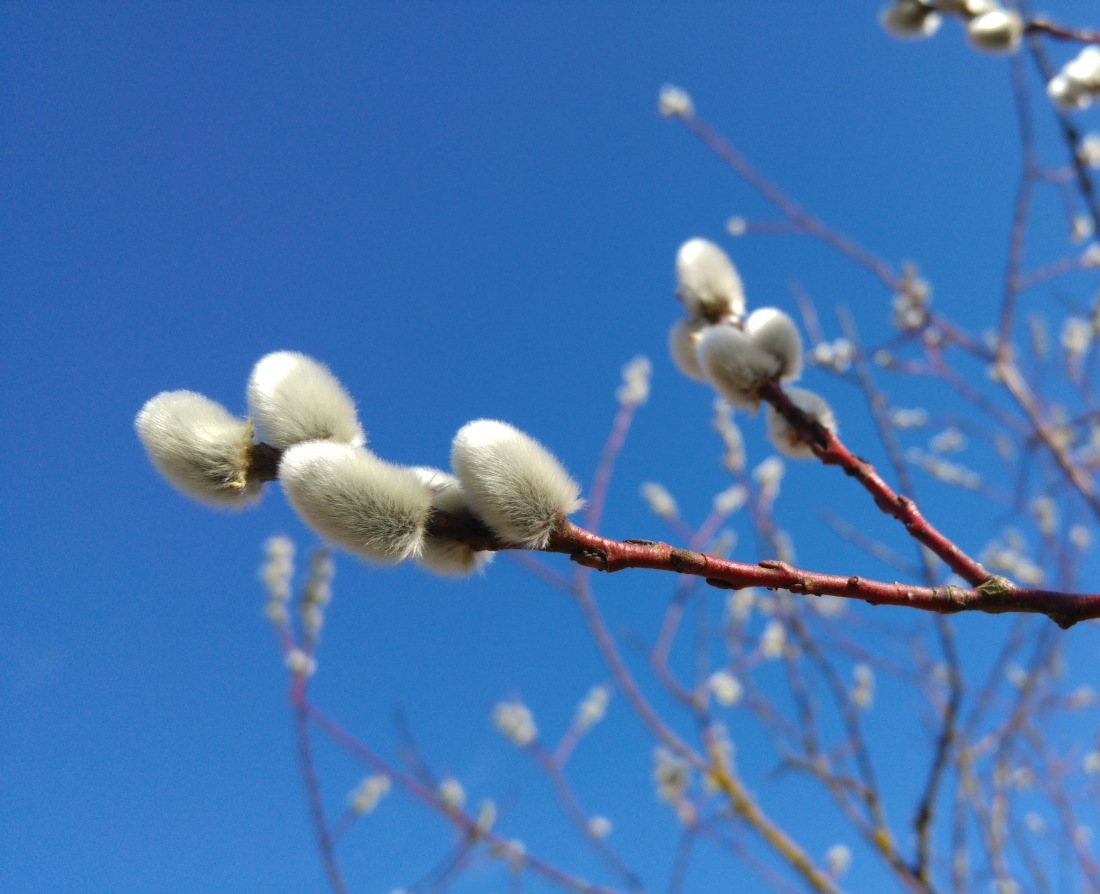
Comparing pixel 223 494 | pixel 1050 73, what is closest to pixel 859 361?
pixel 1050 73

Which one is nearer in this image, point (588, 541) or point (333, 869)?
point (588, 541)

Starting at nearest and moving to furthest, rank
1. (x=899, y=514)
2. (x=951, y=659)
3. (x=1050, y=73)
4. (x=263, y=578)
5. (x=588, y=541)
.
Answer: (x=588, y=541)
(x=899, y=514)
(x=1050, y=73)
(x=951, y=659)
(x=263, y=578)

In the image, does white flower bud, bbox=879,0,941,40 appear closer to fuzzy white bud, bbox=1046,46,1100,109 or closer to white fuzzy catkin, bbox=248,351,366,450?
fuzzy white bud, bbox=1046,46,1100,109

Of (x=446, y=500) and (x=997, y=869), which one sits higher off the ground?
(x=997, y=869)

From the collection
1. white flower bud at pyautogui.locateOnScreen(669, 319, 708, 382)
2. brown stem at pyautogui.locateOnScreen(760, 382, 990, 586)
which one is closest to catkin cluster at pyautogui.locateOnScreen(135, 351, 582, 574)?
brown stem at pyautogui.locateOnScreen(760, 382, 990, 586)

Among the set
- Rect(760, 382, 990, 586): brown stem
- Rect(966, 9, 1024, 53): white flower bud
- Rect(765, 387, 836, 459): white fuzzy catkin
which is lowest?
Rect(760, 382, 990, 586): brown stem

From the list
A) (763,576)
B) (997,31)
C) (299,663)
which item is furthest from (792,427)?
(299,663)

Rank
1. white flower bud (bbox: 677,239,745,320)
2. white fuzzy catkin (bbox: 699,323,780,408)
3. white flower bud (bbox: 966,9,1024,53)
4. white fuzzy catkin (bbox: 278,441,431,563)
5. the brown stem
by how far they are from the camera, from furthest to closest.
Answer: white flower bud (bbox: 966,9,1024,53)
white flower bud (bbox: 677,239,745,320)
white fuzzy catkin (bbox: 699,323,780,408)
the brown stem
white fuzzy catkin (bbox: 278,441,431,563)

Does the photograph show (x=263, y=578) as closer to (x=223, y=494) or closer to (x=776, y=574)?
(x=223, y=494)
